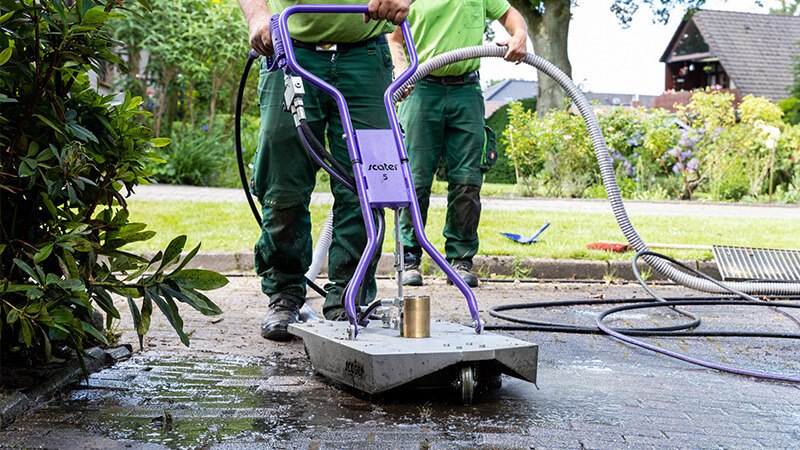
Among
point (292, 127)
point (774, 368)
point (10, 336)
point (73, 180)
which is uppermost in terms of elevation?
point (292, 127)

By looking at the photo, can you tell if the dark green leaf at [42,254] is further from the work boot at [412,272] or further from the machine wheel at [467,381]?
the work boot at [412,272]

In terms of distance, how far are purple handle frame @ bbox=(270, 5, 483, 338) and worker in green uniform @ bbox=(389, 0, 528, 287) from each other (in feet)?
6.91

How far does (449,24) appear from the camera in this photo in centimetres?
521

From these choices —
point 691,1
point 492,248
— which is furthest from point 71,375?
point 691,1

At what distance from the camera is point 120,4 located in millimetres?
2459

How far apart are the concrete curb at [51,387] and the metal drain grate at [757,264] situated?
3879 millimetres

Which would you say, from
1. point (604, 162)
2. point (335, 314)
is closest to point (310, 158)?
point (335, 314)

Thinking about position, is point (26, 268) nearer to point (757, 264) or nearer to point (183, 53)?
point (757, 264)

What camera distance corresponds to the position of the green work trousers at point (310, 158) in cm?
337

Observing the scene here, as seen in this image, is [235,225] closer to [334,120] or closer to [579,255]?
[579,255]

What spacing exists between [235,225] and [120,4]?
15.6 feet

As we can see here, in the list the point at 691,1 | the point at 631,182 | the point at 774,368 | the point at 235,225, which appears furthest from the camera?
the point at 691,1

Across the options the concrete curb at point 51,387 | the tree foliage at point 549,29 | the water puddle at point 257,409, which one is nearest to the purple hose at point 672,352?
the water puddle at point 257,409

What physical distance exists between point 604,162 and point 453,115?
1.16 m
